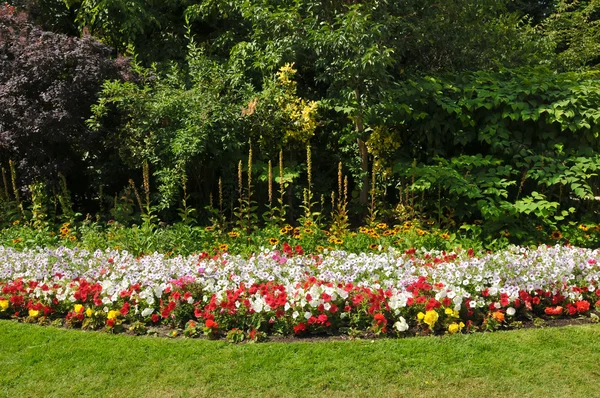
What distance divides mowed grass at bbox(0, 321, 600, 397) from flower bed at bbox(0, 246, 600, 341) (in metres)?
0.20

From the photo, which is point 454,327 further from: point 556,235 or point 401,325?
point 556,235

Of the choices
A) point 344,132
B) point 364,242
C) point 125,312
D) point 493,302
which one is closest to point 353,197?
point 344,132

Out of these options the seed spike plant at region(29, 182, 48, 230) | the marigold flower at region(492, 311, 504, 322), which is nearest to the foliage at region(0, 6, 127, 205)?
the seed spike plant at region(29, 182, 48, 230)

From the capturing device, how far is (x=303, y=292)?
3.99 m

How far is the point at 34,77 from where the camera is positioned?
6.75 metres

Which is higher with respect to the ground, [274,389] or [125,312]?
[125,312]

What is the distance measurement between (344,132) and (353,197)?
0.86 metres

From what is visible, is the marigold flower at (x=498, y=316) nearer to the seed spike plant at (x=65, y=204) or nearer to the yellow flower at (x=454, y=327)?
the yellow flower at (x=454, y=327)

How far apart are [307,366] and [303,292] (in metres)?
0.67

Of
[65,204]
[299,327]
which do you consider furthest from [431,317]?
[65,204]

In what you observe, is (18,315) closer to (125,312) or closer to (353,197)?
(125,312)

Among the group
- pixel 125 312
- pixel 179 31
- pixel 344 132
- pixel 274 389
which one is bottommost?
pixel 274 389

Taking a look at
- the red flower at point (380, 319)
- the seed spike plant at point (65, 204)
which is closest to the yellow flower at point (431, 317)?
the red flower at point (380, 319)

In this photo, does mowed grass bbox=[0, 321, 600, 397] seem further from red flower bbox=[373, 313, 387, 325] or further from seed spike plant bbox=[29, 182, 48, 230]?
seed spike plant bbox=[29, 182, 48, 230]
